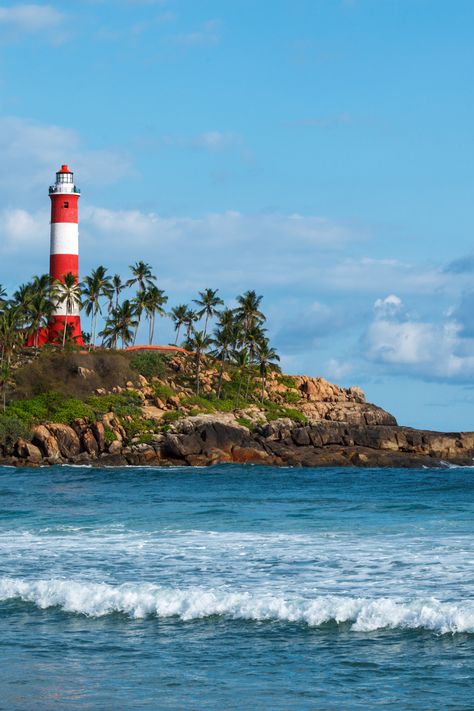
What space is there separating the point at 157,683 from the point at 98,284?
78021 millimetres

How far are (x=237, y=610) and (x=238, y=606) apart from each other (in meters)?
0.13

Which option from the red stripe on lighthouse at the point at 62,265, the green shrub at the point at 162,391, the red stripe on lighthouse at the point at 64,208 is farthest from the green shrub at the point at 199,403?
the red stripe on lighthouse at the point at 64,208

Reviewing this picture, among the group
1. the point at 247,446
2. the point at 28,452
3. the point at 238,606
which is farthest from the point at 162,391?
the point at 238,606

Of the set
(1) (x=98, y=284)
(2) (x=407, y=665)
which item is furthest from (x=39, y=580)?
(1) (x=98, y=284)

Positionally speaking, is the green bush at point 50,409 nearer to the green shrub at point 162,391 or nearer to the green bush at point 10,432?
the green bush at point 10,432

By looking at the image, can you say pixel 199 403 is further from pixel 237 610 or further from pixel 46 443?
pixel 237 610

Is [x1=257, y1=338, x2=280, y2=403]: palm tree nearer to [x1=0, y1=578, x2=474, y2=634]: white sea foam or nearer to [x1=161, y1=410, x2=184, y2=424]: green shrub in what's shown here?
[x1=161, y1=410, x2=184, y2=424]: green shrub

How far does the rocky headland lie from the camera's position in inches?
2736

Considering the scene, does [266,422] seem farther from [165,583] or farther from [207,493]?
[165,583]

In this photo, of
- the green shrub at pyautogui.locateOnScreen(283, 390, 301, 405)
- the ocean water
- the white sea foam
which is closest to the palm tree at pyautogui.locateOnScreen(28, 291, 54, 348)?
the green shrub at pyautogui.locateOnScreen(283, 390, 301, 405)

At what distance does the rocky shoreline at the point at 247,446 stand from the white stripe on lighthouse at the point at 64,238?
18153 mm

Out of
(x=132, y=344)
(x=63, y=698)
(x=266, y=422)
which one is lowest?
(x=63, y=698)

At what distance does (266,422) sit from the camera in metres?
76.9

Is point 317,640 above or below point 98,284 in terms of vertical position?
below
